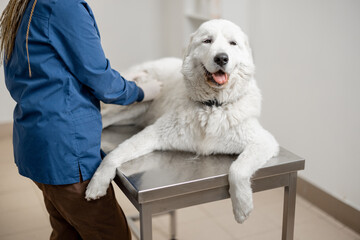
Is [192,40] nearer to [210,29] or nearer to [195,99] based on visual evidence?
[210,29]

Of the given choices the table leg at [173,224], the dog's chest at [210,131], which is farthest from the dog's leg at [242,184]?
the table leg at [173,224]

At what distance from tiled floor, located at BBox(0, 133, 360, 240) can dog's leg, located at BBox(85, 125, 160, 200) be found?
3.39 feet

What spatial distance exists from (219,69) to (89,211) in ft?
2.40

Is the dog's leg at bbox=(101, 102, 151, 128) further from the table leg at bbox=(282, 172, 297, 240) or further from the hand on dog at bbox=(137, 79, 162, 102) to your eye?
the table leg at bbox=(282, 172, 297, 240)

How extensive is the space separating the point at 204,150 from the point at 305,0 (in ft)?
4.75

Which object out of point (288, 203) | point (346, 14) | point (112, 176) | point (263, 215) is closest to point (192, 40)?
point (112, 176)

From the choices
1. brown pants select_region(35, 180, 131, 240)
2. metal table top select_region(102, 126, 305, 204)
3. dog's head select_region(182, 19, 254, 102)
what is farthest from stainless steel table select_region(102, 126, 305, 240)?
dog's head select_region(182, 19, 254, 102)

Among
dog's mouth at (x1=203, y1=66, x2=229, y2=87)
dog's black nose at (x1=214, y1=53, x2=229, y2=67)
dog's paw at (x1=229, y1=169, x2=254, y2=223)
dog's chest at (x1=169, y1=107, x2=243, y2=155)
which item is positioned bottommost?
dog's paw at (x1=229, y1=169, x2=254, y2=223)

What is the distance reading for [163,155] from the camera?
171 cm

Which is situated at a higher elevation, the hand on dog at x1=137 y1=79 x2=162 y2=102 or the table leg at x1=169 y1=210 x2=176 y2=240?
the hand on dog at x1=137 y1=79 x2=162 y2=102

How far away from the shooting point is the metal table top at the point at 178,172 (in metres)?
1.42

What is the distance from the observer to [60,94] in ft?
4.77

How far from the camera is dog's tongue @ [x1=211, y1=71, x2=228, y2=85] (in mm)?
1576

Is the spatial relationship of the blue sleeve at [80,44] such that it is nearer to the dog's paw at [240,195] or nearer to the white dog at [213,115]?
the white dog at [213,115]
